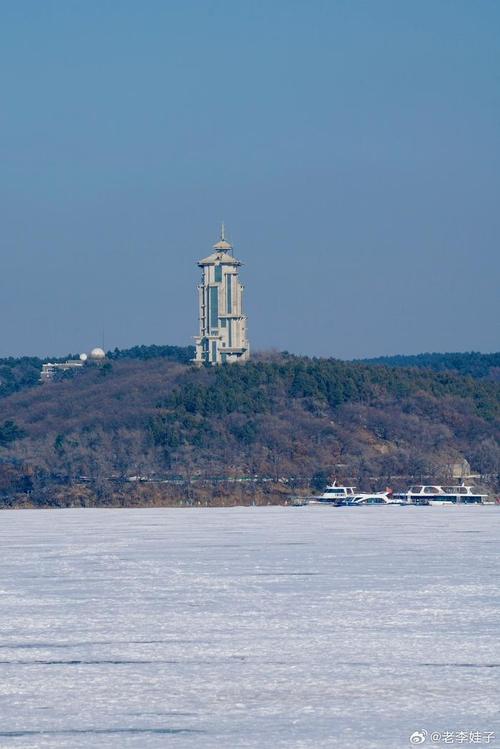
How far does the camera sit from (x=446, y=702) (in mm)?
16391

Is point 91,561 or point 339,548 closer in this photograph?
point 91,561

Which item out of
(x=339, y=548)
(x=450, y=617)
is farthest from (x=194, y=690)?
(x=339, y=548)

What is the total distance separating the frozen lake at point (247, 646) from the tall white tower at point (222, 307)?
74668mm

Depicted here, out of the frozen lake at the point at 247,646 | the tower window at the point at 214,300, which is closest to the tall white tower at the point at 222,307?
the tower window at the point at 214,300

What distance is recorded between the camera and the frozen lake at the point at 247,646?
15.4 meters

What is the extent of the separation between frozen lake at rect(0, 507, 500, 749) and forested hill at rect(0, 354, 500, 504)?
167 feet

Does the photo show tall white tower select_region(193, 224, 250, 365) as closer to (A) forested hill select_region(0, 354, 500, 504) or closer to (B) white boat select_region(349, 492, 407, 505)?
(A) forested hill select_region(0, 354, 500, 504)

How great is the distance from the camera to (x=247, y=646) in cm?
2022

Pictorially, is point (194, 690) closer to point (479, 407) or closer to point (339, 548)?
point (339, 548)

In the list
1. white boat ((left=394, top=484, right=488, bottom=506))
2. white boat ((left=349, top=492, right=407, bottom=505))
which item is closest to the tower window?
white boat ((left=394, top=484, right=488, bottom=506))

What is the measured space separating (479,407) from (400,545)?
72.4m

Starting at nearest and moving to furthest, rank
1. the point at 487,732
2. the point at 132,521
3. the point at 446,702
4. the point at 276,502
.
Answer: the point at 487,732 < the point at 446,702 < the point at 132,521 < the point at 276,502

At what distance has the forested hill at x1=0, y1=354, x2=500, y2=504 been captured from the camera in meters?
88.4

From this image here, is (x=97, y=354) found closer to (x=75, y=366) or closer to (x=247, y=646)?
(x=75, y=366)
